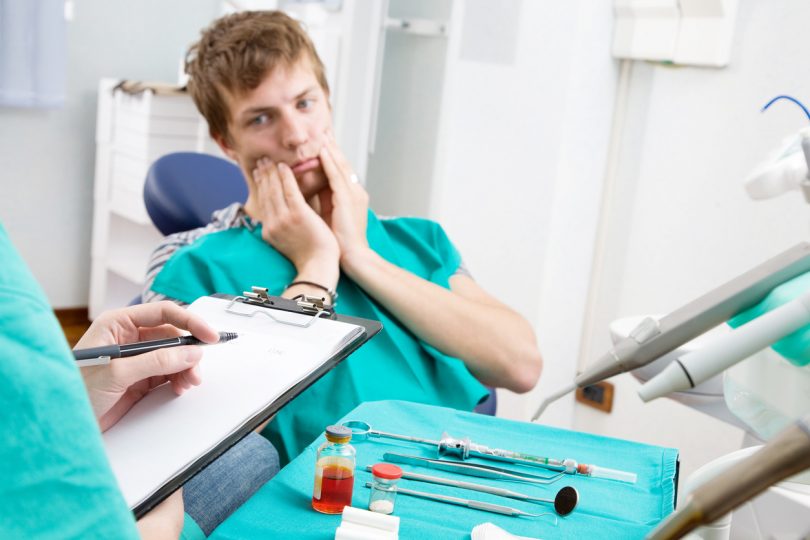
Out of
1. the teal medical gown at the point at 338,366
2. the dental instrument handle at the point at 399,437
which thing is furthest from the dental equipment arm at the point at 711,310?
the teal medical gown at the point at 338,366

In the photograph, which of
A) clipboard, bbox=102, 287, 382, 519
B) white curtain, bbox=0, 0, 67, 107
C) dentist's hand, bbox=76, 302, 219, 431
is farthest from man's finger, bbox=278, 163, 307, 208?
white curtain, bbox=0, 0, 67, 107

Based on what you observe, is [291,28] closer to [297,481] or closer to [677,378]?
[297,481]

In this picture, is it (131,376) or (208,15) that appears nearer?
(131,376)

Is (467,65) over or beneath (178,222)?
over

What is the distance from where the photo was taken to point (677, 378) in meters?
0.55

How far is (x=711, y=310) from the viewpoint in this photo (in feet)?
1.95

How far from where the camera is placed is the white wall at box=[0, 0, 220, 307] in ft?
12.0

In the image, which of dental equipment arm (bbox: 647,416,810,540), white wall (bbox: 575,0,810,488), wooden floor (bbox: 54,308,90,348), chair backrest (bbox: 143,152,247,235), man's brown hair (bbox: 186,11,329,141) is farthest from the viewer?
wooden floor (bbox: 54,308,90,348)

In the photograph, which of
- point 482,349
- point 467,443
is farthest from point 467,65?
point 467,443

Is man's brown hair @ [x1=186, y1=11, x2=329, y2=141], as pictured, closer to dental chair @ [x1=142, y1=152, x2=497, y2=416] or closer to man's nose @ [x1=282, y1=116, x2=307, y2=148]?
man's nose @ [x1=282, y1=116, x2=307, y2=148]

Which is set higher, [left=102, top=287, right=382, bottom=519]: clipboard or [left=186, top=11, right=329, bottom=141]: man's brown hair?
[left=186, top=11, right=329, bottom=141]: man's brown hair

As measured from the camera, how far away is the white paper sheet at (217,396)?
26.0 inches

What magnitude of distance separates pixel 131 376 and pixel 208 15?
3640 mm

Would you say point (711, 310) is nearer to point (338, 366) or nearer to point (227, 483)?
point (227, 483)
